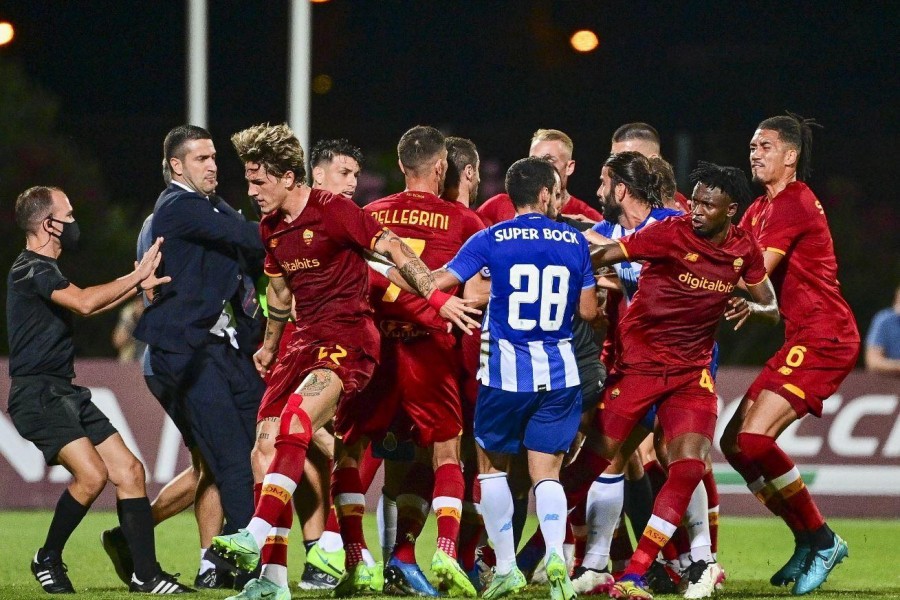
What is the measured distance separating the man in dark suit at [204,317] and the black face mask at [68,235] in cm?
42

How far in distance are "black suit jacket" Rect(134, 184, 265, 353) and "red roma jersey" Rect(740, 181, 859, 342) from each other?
275 cm

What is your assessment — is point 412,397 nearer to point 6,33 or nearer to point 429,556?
point 429,556

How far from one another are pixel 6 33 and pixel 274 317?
17196 mm

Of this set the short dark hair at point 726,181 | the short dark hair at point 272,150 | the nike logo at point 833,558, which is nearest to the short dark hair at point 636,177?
the short dark hair at point 726,181

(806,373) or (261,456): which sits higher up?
(806,373)

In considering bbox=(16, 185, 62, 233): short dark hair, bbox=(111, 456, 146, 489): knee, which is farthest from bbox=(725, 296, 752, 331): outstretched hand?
bbox=(16, 185, 62, 233): short dark hair

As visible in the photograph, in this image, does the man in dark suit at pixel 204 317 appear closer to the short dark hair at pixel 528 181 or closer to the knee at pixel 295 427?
the knee at pixel 295 427

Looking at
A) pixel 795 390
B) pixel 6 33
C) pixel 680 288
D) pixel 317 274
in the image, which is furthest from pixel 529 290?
pixel 6 33

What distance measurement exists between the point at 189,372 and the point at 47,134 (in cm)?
1066

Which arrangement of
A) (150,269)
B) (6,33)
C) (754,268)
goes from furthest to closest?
1. (6,33)
2. (150,269)
3. (754,268)

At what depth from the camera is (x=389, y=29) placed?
27547 millimetres

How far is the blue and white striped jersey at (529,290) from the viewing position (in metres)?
6.79

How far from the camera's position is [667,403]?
708 cm

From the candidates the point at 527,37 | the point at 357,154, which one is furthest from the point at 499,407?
the point at 527,37
